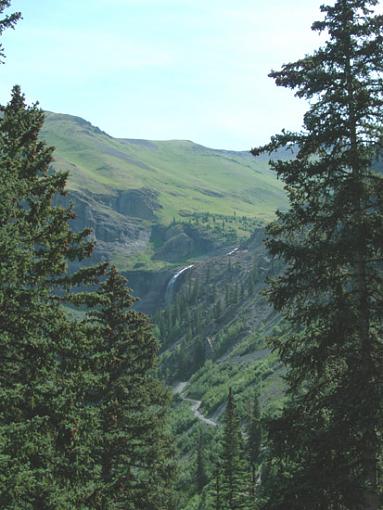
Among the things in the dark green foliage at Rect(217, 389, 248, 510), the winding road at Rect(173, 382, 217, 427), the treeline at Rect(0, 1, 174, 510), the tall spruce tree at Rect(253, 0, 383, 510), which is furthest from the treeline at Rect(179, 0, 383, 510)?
the winding road at Rect(173, 382, 217, 427)

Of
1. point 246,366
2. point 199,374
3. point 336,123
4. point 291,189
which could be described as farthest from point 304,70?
point 199,374

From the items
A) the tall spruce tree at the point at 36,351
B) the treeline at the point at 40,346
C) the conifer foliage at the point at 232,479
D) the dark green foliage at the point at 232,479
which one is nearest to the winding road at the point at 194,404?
the conifer foliage at the point at 232,479

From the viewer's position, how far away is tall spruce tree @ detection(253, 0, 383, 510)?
11633 millimetres

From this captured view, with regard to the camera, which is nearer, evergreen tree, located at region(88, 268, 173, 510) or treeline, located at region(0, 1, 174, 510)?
treeline, located at region(0, 1, 174, 510)

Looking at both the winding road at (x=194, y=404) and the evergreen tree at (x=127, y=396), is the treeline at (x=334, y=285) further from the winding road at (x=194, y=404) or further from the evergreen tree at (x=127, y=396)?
the winding road at (x=194, y=404)

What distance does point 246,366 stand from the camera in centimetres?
13312

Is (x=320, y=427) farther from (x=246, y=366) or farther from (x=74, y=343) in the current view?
(x=246, y=366)

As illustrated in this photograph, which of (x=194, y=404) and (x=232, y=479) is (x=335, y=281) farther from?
(x=194, y=404)

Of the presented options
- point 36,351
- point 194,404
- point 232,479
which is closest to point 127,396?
point 36,351

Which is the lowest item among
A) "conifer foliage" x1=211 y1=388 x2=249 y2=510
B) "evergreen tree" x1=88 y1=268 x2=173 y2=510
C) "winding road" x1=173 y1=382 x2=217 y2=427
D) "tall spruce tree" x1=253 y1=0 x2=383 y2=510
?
"winding road" x1=173 y1=382 x2=217 y2=427

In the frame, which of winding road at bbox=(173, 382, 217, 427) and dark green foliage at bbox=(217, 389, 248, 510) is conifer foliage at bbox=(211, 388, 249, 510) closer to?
dark green foliage at bbox=(217, 389, 248, 510)

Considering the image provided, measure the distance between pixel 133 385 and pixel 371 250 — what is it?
37.8ft

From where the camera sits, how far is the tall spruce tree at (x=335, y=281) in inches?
458

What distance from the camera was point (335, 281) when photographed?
42.4 ft
